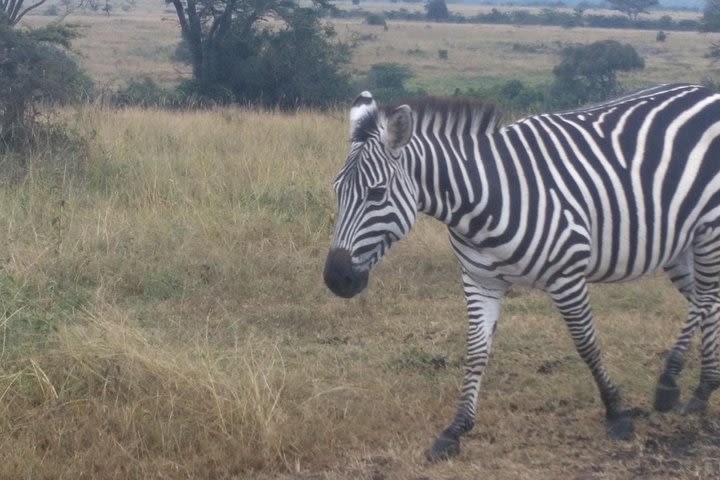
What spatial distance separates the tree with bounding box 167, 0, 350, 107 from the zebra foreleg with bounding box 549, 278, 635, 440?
12.5 metres

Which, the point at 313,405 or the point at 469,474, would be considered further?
the point at 313,405

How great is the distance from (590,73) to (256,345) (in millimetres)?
12910

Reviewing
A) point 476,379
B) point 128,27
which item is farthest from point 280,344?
point 128,27

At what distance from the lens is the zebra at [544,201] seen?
13.8ft

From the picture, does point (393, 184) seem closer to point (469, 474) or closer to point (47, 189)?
point (469, 474)

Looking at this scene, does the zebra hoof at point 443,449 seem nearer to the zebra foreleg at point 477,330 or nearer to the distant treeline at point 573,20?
the zebra foreleg at point 477,330

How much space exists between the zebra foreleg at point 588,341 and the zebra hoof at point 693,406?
11.5 inches

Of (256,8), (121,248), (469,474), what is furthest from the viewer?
(256,8)

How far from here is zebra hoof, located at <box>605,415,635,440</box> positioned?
450 cm

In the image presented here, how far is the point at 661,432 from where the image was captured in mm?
4613

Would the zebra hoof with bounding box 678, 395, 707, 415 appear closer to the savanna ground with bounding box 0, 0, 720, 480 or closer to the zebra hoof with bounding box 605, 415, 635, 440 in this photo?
the savanna ground with bounding box 0, 0, 720, 480

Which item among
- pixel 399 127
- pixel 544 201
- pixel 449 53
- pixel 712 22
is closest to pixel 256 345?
pixel 399 127

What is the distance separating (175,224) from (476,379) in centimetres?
410

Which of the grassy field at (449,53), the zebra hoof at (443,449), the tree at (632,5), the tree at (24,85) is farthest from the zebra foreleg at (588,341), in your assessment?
the tree at (632,5)
